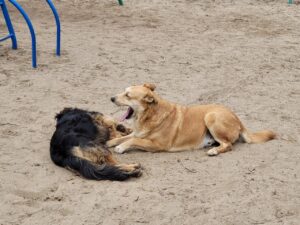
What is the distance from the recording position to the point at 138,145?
504cm

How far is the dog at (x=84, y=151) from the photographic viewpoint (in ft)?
14.6

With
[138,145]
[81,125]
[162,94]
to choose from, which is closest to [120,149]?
[138,145]

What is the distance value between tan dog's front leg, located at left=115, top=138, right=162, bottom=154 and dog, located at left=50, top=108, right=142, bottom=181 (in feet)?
0.71

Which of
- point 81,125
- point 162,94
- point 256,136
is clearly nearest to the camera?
point 81,125

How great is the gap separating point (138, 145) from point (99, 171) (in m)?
0.71

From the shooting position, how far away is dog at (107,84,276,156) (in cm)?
502

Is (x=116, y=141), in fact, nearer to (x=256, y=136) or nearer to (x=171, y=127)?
(x=171, y=127)

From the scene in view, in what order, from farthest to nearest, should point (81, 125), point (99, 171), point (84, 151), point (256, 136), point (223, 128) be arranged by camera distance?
point (256, 136)
point (223, 128)
point (81, 125)
point (84, 151)
point (99, 171)

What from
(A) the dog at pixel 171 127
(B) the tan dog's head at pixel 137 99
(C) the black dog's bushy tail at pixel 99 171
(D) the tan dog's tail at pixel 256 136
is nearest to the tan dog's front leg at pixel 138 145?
(A) the dog at pixel 171 127

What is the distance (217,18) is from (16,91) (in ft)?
16.1

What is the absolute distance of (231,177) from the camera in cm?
453

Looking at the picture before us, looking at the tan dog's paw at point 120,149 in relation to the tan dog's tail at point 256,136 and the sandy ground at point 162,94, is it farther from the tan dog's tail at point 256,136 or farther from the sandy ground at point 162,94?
the tan dog's tail at point 256,136

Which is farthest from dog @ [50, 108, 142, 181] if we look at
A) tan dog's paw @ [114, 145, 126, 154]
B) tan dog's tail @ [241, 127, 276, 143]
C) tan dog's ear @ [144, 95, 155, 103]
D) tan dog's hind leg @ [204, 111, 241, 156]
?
tan dog's tail @ [241, 127, 276, 143]

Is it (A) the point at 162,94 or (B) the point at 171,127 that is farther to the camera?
(A) the point at 162,94
